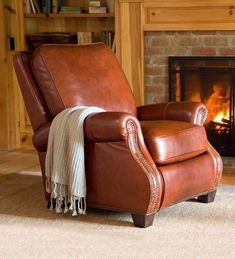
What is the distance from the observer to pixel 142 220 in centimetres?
358

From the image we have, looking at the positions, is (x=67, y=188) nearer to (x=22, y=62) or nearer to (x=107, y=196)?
(x=107, y=196)

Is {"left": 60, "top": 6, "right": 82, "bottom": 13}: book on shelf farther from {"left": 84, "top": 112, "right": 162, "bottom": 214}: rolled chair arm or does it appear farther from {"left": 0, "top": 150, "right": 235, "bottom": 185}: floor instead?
{"left": 84, "top": 112, "right": 162, "bottom": 214}: rolled chair arm

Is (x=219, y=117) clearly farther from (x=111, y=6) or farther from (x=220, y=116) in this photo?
(x=111, y=6)

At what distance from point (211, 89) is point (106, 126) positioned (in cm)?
213

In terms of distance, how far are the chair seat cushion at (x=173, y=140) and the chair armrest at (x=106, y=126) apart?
6.5 inches

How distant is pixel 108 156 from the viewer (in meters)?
3.64

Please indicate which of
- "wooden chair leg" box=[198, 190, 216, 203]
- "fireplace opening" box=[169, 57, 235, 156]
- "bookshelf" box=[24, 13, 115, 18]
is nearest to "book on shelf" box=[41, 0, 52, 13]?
"bookshelf" box=[24, 13, 115, 18]

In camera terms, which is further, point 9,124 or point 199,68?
point 9,124

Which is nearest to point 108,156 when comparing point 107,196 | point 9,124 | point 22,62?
point 107,196

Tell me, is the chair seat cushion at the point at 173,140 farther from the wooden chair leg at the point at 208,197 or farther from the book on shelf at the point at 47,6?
the book on shelf at the point at 47,6

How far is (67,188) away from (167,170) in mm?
578

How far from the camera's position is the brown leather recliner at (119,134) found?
3.57 m

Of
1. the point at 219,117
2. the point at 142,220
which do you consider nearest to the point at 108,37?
the point at 219,117

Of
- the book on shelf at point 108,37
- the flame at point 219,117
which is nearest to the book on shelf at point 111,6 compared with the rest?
the book on shelf at point 108,37
